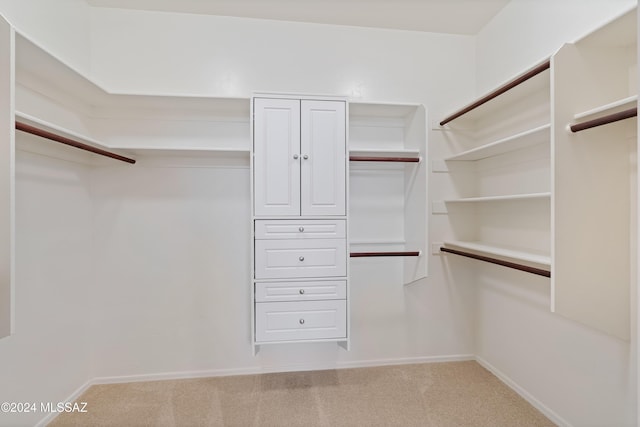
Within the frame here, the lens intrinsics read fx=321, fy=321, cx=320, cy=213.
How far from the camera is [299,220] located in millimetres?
2059

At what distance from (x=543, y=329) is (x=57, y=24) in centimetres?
349

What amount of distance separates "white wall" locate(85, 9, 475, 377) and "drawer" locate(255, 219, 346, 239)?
0.42m

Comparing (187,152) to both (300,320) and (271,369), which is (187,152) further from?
(271,369)

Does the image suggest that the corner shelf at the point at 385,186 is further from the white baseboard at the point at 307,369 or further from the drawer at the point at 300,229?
the white baseboard at the point at 307,369

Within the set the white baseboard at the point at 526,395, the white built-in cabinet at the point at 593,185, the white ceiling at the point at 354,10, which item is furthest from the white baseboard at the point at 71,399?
the white baseboard at the point at 526,395

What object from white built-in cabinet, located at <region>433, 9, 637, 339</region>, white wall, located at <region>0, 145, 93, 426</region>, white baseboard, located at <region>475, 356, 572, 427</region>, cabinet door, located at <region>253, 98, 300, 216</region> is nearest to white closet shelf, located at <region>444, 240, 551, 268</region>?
white built-in cabinet, located at <region>433, 9, 637, 339</region>

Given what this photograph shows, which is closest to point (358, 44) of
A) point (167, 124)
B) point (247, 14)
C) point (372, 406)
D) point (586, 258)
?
point (247, 14)

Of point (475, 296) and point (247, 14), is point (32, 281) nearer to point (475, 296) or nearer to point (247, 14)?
point (247, 14)

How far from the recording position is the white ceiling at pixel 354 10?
2238 mm

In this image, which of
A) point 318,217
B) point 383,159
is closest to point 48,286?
point 318,217

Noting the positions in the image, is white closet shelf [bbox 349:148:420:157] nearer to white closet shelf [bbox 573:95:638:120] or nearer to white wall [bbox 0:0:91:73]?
white closet shelf [bbox 573:95:638:120]

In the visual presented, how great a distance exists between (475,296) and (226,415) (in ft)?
6.67

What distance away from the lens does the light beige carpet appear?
6.18 feet

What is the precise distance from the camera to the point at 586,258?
149 cm
